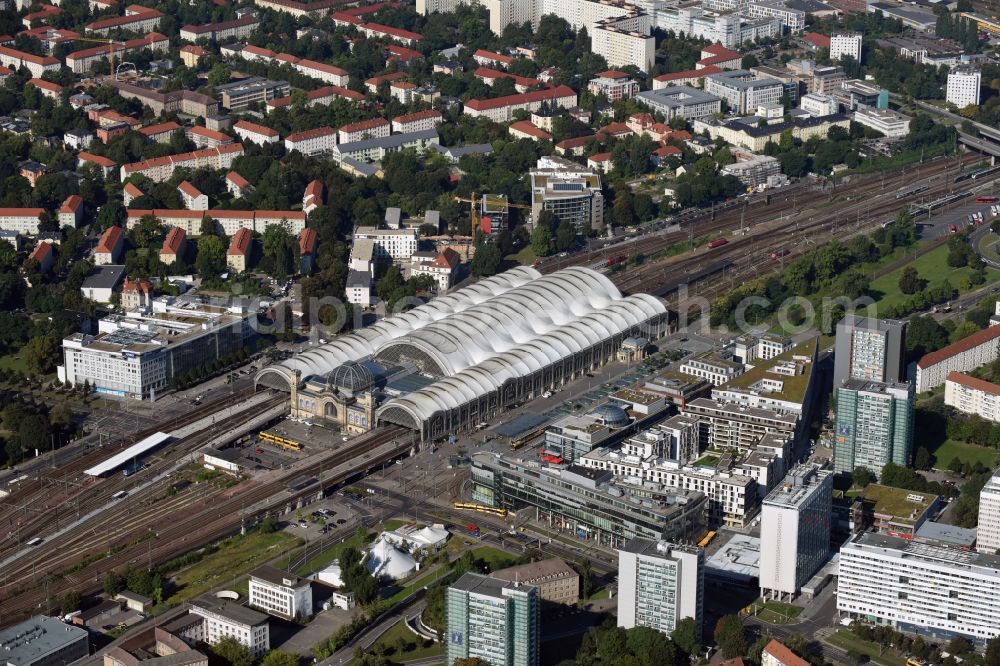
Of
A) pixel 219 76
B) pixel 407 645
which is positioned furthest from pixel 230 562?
pixel 219 76

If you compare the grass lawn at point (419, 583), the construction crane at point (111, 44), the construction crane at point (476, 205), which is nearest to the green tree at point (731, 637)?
the grass lawn at point (419, 583)

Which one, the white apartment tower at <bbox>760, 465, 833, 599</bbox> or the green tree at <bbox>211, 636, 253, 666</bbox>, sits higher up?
the white apartment tower at <bbox>760, 465, 833, 599</bbox>

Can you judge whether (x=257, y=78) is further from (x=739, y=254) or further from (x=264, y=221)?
(x=739, y=254)

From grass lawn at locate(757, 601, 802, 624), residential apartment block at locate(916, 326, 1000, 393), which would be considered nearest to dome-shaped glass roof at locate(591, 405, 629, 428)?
grass lawn at locate(757, 601, 802, 624)

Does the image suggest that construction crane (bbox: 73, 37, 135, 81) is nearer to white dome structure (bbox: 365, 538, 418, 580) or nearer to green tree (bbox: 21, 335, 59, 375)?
green tree (bbox: 21, 335, 59, 375)

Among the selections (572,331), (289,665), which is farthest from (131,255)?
(289,665)

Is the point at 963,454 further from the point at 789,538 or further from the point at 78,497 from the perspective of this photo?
the point at 78,497

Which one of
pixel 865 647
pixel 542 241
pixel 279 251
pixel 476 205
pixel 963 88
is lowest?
pixel 865 647
